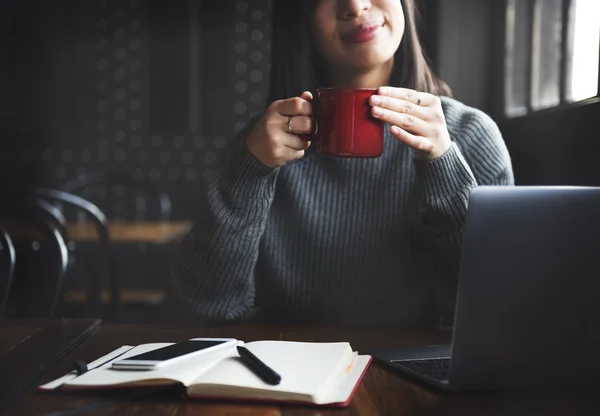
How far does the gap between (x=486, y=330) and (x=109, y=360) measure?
387 mm

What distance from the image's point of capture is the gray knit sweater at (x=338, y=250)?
1.14 metres

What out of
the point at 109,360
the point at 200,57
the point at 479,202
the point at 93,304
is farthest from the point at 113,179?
the point at 479,202

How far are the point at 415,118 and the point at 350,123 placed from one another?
110 millimetres

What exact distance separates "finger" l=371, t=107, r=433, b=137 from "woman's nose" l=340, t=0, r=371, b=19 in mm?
368

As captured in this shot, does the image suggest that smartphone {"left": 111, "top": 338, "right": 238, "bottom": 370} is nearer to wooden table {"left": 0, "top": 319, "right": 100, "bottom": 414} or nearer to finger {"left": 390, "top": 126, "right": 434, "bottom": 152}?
wooden table {"left": 0, "top": 319, "right": 100, "bottom": 414}

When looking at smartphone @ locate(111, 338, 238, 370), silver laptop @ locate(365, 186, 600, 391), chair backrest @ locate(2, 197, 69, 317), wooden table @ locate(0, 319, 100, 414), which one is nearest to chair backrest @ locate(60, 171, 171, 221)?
chair backrest @ locate(2, 197, 69, 317)

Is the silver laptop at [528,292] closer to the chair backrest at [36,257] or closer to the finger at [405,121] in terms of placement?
the finger at [405,121]

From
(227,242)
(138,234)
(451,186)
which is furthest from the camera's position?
(138,234)

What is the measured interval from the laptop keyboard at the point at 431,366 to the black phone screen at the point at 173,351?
199 mm

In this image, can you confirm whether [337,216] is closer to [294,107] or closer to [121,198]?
A: [294,107]

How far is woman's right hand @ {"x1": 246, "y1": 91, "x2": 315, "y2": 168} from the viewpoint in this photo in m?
0.92

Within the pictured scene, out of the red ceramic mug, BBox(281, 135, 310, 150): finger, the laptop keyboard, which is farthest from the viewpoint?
BBox(281, 135, 310, 150): finger

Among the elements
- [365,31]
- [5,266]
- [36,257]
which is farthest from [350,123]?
[36,257]

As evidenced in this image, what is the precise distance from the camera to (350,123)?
833 millimetres
